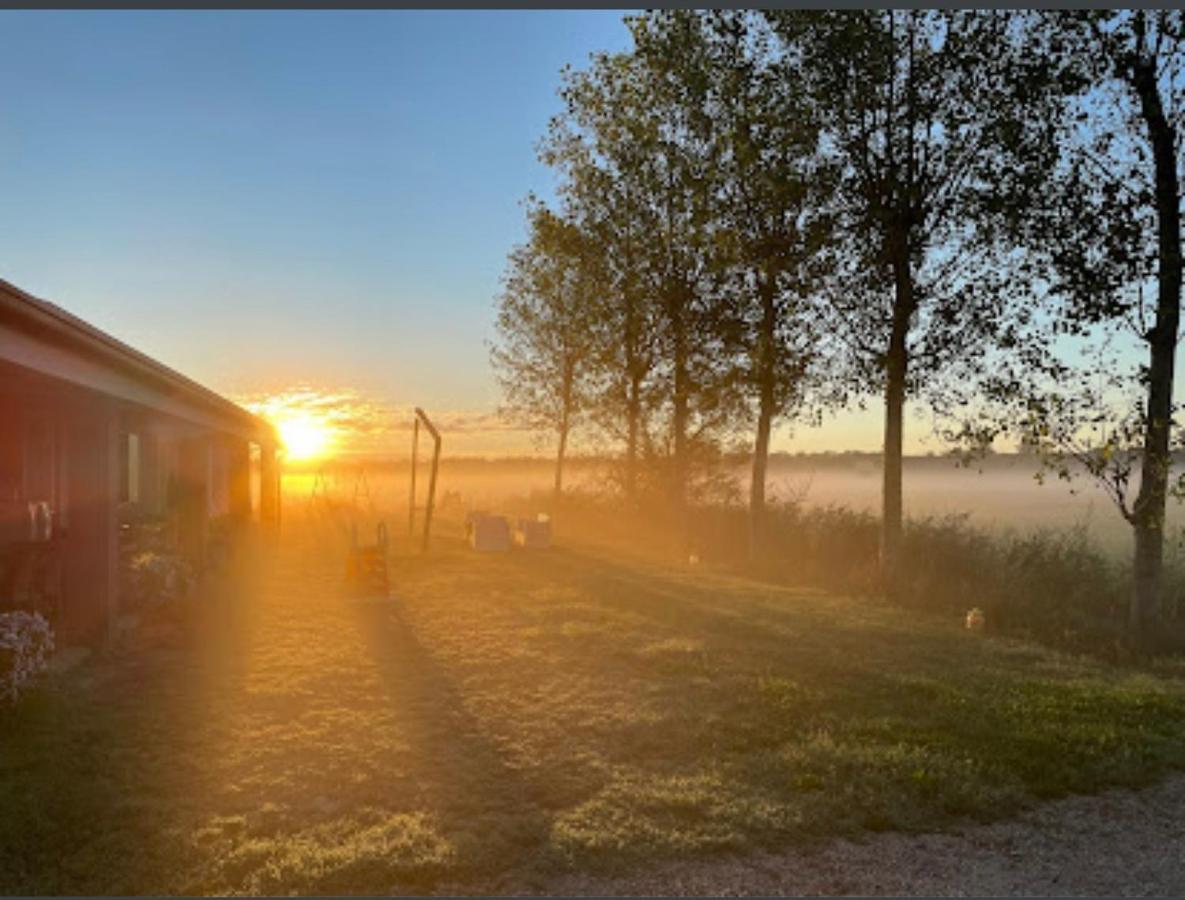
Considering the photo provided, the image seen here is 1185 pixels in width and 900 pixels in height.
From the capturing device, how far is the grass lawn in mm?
5195

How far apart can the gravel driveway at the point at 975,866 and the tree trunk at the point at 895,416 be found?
32.5 ft

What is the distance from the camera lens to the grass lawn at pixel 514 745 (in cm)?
520

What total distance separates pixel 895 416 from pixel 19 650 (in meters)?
12.6

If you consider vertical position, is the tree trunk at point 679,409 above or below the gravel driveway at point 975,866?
above

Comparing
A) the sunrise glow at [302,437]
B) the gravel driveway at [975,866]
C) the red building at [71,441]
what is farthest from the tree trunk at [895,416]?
the sunrise glow at [302,437]

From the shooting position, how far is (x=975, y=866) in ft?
16.9

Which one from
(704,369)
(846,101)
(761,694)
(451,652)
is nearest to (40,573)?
(451,652)

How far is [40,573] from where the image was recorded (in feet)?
32.7

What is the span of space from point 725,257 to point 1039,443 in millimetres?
8171

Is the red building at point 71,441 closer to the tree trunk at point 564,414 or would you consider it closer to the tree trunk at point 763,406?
the tree trunk at point 763,406

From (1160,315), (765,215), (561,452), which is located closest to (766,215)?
(765,215)

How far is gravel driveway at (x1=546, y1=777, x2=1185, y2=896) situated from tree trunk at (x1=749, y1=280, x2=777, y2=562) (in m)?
12.8

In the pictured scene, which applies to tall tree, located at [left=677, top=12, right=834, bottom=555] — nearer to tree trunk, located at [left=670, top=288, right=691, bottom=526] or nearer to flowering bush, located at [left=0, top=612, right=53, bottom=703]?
tree trunk, located at [left=670, top=288, right=691, bottom=526]

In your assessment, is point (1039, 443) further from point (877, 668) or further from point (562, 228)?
point (562, 228)
